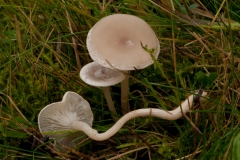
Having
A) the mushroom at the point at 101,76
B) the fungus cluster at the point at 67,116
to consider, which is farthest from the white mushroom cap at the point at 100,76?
the fungus cluster at the point at 67,116

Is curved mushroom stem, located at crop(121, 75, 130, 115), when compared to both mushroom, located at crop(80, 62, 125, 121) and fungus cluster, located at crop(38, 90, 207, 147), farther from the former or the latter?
fungus cluster, located at crop(38, 90, 207, 147)

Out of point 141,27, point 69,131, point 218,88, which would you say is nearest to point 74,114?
point 69,131

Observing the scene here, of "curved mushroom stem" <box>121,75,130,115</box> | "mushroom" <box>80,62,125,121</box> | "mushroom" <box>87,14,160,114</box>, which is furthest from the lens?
"curved mushroom stem" <box>121,75,130,115</box>

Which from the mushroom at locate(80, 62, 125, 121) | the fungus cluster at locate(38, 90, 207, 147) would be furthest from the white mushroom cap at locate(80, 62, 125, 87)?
the fungus cluster at locate(38, 90, 207, 147)

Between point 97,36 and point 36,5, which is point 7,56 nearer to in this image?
point 36,5

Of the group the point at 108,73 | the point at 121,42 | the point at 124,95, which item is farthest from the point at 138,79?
the point at 121,42

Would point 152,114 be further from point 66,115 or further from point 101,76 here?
point 66,115

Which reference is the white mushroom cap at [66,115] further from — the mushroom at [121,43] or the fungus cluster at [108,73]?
the mushroom at [121,43]
